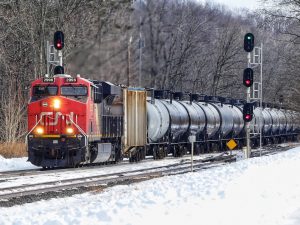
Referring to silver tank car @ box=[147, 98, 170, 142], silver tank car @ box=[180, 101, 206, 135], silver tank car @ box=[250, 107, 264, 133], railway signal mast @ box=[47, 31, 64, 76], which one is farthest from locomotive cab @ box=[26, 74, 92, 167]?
silver tank car @ box=[250, 107, 264, 133]

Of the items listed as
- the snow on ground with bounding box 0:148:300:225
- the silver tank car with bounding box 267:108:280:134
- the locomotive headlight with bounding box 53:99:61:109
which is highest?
the locomotive headlight with bounding box 53:99:61:109

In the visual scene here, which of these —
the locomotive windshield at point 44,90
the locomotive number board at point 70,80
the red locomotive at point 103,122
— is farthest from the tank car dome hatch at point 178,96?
the locomotive number board at point 70,80

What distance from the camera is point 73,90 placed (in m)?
22.4

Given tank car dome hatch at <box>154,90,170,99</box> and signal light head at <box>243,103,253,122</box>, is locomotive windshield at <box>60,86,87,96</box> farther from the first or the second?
tank car dome hatch at <box>154,90,170,99</box>

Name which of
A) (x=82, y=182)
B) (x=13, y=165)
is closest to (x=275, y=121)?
(x=13, y=165)

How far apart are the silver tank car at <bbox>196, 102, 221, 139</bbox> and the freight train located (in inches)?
2.4

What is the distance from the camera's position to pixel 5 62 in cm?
3369

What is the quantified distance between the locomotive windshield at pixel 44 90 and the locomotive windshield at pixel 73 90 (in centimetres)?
30

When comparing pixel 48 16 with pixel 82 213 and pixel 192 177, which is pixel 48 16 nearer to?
pixel 192 177

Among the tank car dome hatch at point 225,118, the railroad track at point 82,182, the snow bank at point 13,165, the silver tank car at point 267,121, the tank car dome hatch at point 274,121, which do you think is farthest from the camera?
the tank car dome hatch at point 274,121

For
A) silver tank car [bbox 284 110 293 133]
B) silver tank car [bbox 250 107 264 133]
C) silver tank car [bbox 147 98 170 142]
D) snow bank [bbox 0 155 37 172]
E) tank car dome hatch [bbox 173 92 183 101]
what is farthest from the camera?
silver tank car [bbox 284 110 293 133]

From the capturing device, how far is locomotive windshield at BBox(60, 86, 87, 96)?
22.1m

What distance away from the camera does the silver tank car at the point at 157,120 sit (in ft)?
96.3

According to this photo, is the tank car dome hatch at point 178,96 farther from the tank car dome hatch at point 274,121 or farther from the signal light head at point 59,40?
the tank car dome hatch at point 274,121
